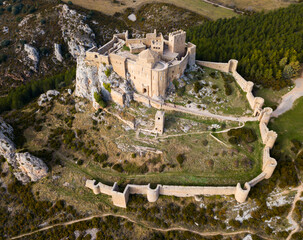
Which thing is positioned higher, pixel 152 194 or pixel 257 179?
pixel 257 179

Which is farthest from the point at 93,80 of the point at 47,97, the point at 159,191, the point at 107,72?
the point at 159,191

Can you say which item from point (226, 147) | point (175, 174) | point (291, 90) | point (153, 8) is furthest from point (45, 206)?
point (153, 8)

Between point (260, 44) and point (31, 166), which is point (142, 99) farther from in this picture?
point (260, 44)

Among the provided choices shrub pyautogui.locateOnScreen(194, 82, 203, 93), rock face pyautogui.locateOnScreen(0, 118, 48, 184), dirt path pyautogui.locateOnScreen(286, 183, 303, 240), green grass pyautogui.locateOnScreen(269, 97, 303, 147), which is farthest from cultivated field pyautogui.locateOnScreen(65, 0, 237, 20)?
dirt path pyautogui.locateOnScreen(286, 183, 303, 240)

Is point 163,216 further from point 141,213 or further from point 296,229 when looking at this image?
point 296,229

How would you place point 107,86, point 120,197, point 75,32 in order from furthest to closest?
point 75,32 < point 107,86 < point 120,197

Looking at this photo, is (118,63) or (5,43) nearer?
(118,63)

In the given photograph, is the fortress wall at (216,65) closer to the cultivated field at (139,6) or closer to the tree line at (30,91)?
the tree line at (30,91)

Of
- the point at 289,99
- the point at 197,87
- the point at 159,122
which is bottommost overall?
the point at 159,122
